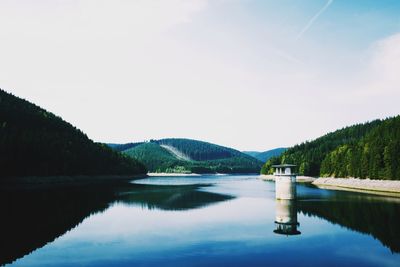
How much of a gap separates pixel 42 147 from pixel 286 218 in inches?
3988

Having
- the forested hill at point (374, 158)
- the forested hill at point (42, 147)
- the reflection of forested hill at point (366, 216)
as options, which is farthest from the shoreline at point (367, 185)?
the forested hill at point (42, 147)

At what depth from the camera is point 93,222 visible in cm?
4772

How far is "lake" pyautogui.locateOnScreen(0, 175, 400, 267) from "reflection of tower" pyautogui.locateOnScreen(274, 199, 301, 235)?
0.37 ft

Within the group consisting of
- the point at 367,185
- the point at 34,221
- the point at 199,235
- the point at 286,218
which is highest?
the point at 367,185

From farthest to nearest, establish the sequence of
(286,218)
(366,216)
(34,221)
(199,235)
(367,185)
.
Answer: (367,185) → (366,216) → (286,218) → (34,221) → (199,235)

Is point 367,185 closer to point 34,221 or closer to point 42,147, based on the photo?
point 34,221

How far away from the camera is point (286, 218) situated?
167ft

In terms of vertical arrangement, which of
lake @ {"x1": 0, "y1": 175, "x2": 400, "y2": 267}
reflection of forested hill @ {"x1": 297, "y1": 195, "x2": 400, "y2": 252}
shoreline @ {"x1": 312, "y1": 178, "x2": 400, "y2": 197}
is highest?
shoreline @ {"x1": 312, "y1": 178, "x2": 400, "y2": 197}

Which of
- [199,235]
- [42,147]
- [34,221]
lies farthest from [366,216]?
[42,147]

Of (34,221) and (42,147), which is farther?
(42,147)

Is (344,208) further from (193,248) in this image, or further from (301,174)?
(301,174)

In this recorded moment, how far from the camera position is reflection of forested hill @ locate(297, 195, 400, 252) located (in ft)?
127

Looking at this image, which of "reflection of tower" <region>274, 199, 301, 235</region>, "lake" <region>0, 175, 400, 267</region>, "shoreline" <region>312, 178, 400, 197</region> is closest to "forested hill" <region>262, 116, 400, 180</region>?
"shoreline" <region>312, 178, 400, 197</region>

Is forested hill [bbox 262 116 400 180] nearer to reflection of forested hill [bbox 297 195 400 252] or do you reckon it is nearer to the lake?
reflection of forested hill [bbox 297 195 400 252]
